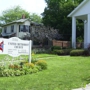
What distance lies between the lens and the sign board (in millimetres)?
Answer: 9963

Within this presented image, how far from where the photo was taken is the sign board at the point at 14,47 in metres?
9.96

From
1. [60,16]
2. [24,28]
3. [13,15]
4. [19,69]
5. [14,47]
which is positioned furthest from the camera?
[13,15]

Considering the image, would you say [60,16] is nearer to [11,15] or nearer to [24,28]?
[24,28]

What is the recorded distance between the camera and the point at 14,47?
10484 millimetres

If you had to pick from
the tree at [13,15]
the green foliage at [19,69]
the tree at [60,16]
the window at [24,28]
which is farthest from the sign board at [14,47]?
the tree at [13,15]

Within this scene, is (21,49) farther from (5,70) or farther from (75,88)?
(75,88)

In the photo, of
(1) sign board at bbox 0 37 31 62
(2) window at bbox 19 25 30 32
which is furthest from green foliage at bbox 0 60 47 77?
(2) window at bbox 19 25 30 32

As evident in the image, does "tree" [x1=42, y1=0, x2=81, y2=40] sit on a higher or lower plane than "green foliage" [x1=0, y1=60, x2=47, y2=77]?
higher

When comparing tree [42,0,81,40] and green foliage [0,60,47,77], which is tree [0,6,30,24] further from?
green foliage [0,60,47,77]

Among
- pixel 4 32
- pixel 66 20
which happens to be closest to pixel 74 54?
pixel 66 20

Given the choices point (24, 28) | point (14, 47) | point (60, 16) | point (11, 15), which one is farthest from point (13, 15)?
point (14, 47)

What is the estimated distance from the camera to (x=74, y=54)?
21297 mm

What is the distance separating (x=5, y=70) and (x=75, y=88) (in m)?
3.66

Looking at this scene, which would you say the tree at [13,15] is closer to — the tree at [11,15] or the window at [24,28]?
the tree at [11,15]
